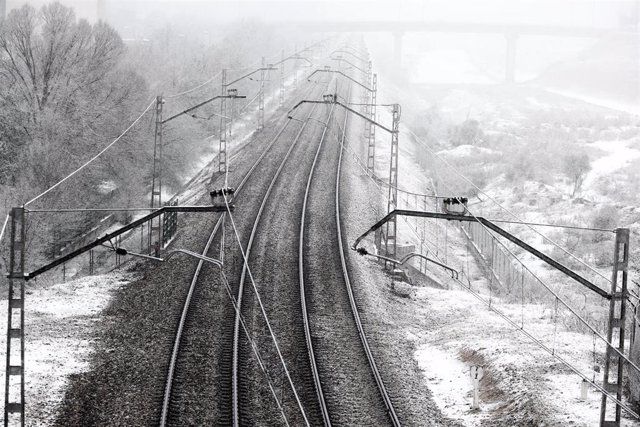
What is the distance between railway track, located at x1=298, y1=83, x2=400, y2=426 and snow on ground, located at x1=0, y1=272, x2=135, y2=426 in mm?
5934

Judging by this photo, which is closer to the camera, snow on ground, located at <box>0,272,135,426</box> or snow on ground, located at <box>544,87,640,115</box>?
snow on ground, located at <box>0,272,135,426</box>

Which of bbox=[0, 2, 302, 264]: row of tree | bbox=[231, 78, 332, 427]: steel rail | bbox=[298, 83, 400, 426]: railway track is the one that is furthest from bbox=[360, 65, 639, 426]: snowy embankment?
bbox=[0, 2, 302, 264]: row of tree

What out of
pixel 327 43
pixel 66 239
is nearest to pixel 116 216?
pixel 66 239

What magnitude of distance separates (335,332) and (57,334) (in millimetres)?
7589

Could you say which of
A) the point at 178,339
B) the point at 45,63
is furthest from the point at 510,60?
the point at 178,339

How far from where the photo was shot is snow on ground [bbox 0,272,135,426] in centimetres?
1909

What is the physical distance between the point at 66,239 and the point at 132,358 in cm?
2241

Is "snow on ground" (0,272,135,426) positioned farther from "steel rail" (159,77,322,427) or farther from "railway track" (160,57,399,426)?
"railway track" (160,57,399,426)

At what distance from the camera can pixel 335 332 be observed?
79.5 ft

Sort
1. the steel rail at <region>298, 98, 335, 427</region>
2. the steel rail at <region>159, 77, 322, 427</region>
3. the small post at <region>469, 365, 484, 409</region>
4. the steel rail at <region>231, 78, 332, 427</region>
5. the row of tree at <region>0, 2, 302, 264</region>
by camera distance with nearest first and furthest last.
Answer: the steel rail at <region>159, 77, 322, 427</region>, the steel rail at <region>231, 78, 332, 427</region>, the steel rail at <region>298, 98, 335, 427</region>, the small post at <region>469, 365, 484, 409</region>, the row of tree at <region>0, 2, 302, 264</region>

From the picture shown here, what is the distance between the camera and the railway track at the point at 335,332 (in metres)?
19.3

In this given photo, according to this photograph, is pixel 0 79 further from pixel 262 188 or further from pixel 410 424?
pixel 410 424

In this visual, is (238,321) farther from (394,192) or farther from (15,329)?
(394,192)

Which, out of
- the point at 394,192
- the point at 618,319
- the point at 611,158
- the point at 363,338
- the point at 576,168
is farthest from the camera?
the point at 611,158
